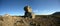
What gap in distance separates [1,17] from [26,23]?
62 cm

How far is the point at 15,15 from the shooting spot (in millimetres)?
3582

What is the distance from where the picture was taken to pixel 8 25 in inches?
137

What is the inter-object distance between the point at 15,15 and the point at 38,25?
1.99ft

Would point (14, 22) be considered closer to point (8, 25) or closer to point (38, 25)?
point (8, 25)

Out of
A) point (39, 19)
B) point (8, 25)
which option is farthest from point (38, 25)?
point (8, 25)

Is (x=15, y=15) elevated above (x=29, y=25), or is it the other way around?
(x=15, y=15)

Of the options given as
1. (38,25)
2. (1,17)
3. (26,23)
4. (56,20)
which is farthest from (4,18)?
(56,20)

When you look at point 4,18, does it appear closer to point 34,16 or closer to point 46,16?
point 34,16

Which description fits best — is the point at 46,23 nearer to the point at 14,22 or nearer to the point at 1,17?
the point at 14,22

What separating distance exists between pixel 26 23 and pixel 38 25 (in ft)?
0.94

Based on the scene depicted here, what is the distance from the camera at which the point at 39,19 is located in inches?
136

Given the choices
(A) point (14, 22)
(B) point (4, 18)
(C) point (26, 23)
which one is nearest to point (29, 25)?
(C) point (26, 23)

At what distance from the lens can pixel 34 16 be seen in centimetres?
354

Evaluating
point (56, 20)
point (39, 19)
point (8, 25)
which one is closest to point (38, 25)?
point (39, 19)
